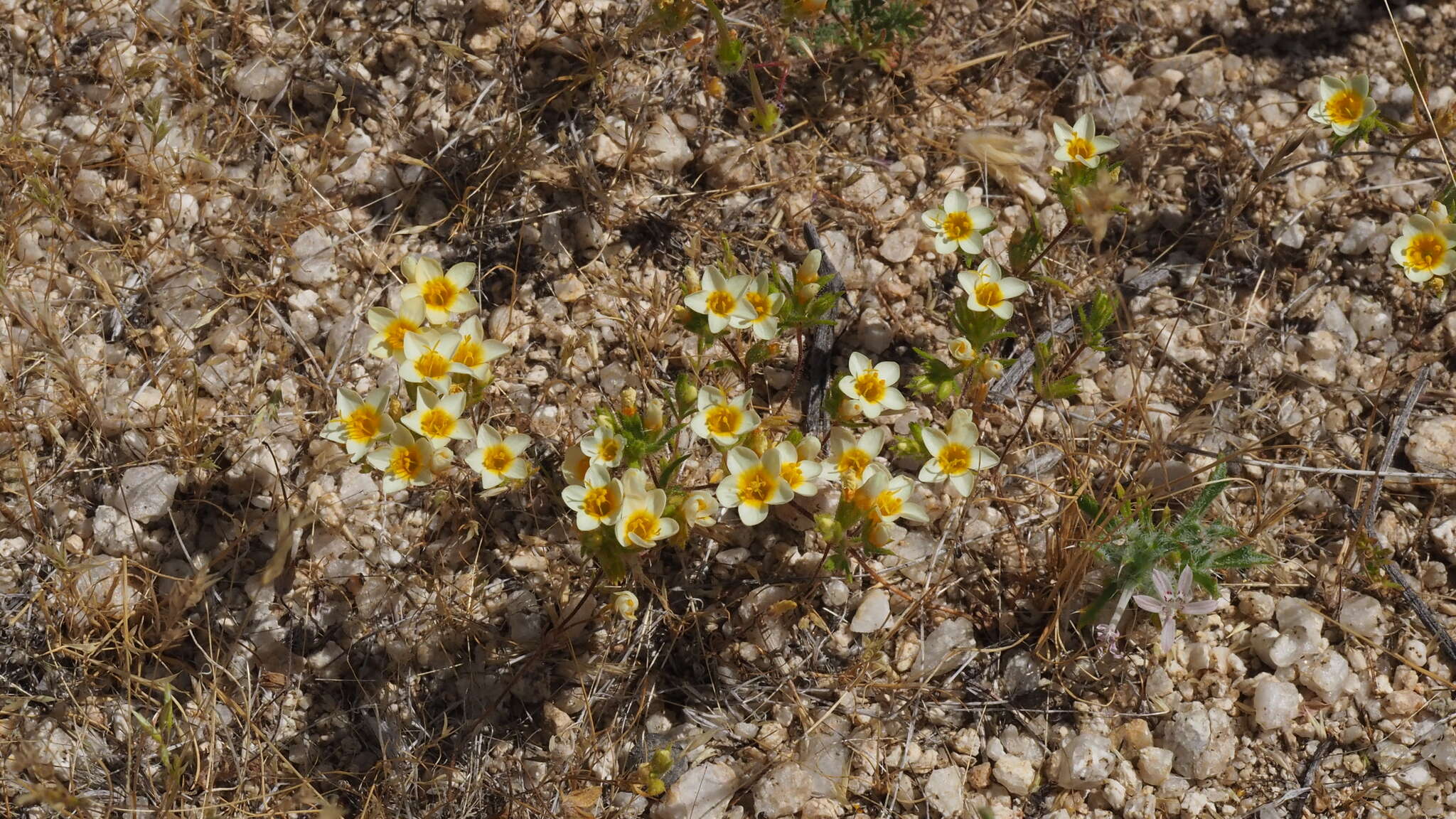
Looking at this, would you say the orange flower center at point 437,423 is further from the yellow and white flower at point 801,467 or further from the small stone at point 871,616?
the small stone at point 871,616

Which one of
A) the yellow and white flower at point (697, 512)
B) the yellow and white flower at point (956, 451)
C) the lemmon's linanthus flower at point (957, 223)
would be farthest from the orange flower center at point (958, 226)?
the yellow and white flower at point (697, 512)

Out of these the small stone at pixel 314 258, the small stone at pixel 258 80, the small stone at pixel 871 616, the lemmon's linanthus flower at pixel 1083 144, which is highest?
the small stone at pixel 258 80

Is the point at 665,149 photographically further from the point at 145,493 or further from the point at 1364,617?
the point at 1364,617

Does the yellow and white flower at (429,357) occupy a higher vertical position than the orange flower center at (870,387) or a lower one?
higher

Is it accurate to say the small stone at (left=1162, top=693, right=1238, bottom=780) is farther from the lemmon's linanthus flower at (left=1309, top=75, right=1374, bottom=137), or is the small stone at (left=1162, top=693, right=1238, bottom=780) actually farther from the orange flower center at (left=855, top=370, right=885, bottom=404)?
the lemmon's linanthus flower at (left=1309, top=75, right=1374, bottom=137)

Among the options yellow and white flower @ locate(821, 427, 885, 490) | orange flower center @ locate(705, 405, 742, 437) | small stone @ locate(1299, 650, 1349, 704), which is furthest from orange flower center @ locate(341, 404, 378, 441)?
small stone @ locate(1299, 650, 1349, 704)
